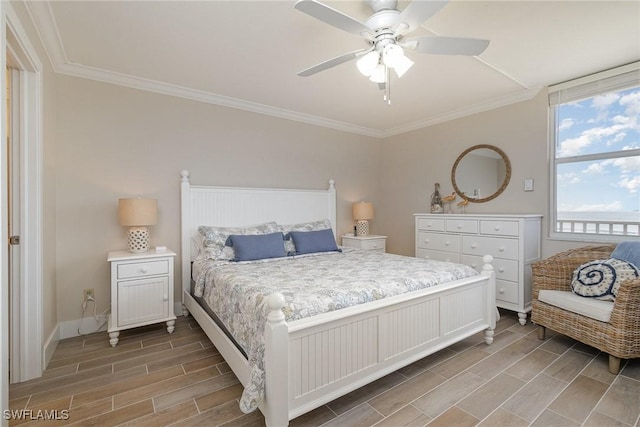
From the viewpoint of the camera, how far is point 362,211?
4387 mm

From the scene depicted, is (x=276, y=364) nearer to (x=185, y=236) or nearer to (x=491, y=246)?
(x=185, y=236)

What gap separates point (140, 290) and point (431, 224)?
3.27 meters

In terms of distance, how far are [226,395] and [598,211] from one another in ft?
12.0

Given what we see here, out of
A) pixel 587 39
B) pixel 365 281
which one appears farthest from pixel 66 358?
pixel 587 39

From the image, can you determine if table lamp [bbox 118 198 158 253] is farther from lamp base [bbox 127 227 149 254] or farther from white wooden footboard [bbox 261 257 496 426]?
white wooden footboard [bbox 261 257 496 426]

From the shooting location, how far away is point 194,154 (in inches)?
132

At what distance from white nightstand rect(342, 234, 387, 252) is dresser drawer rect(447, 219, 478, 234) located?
101 centimetres

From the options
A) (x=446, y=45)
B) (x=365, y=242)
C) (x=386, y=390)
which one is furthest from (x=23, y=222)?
(x=365, y=242)

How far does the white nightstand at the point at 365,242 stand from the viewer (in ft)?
13.6

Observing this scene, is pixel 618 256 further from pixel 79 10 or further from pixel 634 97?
pixel 79 10

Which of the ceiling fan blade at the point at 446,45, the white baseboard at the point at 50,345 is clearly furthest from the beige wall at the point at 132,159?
the ceiling fan blade at the point at 446,45

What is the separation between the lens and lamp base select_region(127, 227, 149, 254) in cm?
277

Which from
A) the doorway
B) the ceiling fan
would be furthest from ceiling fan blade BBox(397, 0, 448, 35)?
the doorway

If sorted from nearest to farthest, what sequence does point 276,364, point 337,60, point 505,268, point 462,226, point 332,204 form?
point 276,364, point 337,60, point 505,268, point 462,226, point 332,204
